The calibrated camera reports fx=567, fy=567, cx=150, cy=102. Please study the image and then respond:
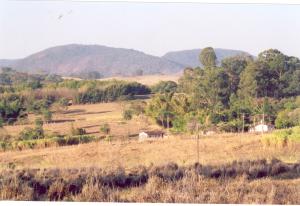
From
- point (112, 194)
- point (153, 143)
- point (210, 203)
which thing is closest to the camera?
point (210, 203)

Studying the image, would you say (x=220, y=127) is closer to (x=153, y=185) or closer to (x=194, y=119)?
(x=194, y=119)

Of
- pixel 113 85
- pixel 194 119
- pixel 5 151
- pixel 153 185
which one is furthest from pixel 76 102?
pixel 153 185

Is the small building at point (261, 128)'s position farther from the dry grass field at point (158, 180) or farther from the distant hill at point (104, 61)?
the dry grass field at point (158, 180)

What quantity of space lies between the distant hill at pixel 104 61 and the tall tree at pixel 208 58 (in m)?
0.22

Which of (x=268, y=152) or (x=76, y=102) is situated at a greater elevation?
(x=76, y=102)

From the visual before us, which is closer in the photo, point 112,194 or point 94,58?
point 112,194

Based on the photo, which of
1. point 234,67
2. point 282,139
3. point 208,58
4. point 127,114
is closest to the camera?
point 282,139

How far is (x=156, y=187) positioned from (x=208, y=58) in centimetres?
1248

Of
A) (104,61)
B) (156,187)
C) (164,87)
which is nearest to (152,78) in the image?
(164,87)

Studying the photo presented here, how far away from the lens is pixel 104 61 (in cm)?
2173

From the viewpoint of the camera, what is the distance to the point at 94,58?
21.8m

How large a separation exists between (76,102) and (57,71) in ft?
6.22

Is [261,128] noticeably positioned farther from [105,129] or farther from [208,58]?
[105,129]

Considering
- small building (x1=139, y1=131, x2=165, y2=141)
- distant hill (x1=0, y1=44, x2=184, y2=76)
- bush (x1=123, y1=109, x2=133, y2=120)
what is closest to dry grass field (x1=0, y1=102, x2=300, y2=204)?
small building (x1=139, y1=131, x2=165, y2=141)
